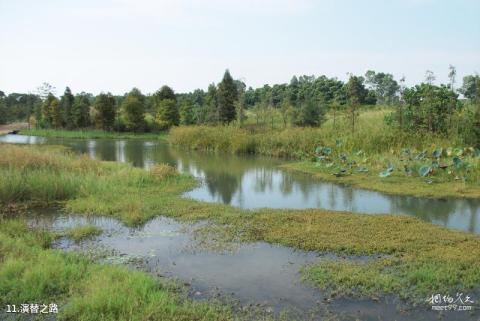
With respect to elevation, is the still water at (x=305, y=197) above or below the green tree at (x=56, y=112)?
below

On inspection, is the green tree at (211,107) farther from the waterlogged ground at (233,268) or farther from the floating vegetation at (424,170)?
the waterlogged ground at (233,268)

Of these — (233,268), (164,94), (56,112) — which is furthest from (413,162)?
(56,112)

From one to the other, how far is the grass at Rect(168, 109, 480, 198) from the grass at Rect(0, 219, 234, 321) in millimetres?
7837

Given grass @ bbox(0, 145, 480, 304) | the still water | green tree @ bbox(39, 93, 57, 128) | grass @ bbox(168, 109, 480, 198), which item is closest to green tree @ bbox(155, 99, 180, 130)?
grass @ bbox(168, 109, 480, 198)

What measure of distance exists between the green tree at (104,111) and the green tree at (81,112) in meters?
2.72

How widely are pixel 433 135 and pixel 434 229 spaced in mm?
10172

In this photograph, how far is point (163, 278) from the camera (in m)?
5.21

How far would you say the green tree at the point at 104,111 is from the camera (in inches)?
1462

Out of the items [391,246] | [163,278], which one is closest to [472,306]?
[391,246]

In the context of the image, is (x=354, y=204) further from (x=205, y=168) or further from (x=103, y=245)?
(x=205, y=168)

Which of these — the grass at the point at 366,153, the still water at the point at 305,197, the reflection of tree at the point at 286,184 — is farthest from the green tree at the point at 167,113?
the reflection of tree at the point at 286,184

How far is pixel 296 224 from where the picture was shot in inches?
297

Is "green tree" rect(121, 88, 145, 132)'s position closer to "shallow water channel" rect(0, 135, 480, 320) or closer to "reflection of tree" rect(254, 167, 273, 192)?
"reflection of tree" rect(254, 167, 273, 192)

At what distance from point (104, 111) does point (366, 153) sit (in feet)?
92.9
